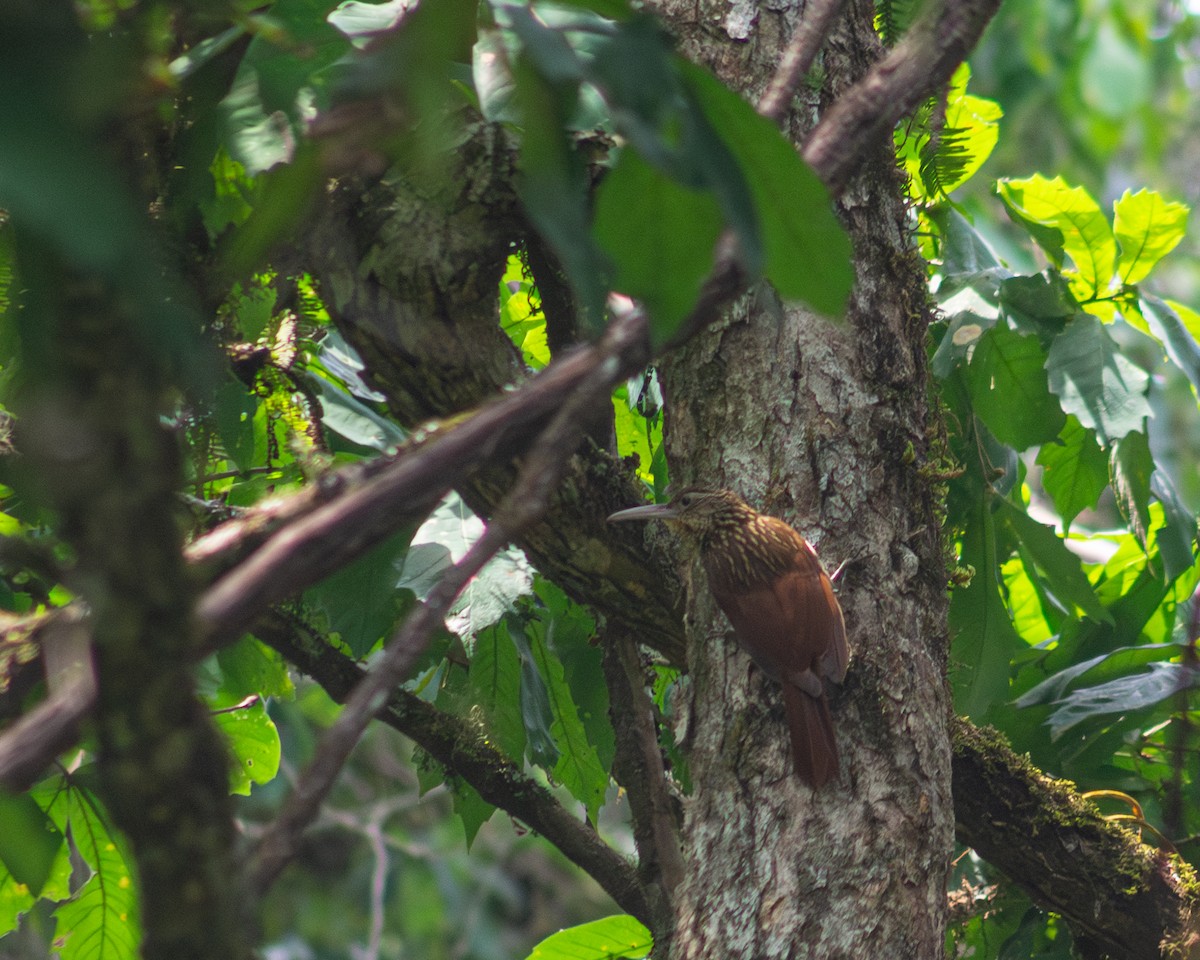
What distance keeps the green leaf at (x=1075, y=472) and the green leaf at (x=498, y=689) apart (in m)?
1.43

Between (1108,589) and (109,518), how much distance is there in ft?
10.7

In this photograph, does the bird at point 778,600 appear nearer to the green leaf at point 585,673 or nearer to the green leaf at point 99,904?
the green leaf at point 585,673

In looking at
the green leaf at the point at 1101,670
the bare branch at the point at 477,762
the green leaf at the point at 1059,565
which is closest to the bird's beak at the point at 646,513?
the bare branch at the point at 477,762

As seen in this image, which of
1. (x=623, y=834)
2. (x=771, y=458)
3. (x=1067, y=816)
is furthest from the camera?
(x=623, y=834)

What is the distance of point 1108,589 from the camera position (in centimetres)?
342

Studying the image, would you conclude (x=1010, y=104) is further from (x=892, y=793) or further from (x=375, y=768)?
(x=892, y=793)

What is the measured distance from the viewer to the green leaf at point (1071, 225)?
3045 millimetres

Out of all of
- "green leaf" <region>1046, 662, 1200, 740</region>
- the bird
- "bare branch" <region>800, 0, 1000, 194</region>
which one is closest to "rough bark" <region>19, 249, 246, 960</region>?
"bare branch" <region>800, 0, 1000, 194</region>

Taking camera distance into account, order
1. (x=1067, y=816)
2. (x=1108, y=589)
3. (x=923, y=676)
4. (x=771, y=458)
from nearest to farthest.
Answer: (x=923, y=676) → (x=771, y=458) → (x=1067, y=816) → (x=1108, y=589)

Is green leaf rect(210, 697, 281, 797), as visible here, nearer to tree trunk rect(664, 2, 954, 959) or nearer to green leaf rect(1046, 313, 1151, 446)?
tree trunk rect(664, 2, 954, 959)

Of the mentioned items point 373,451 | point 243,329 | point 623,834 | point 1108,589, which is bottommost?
point 623,834

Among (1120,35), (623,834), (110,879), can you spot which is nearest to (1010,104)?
(1120,35)

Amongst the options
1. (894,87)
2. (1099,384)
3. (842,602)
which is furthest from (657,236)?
(1099,384)

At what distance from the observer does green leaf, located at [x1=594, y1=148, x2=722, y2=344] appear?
817mm
